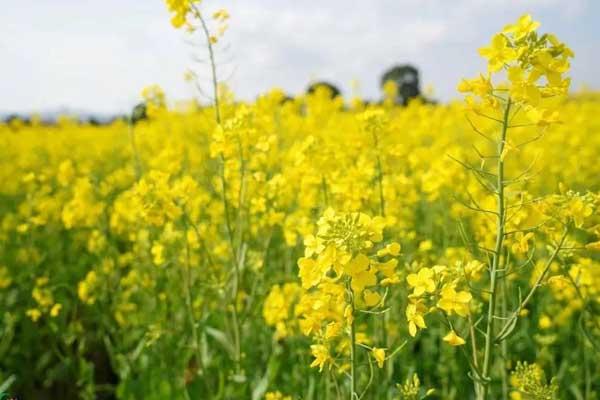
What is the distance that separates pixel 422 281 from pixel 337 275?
20 centimetres

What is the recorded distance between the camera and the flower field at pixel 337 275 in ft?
4.76

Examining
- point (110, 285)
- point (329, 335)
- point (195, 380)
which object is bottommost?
point (195, 380)

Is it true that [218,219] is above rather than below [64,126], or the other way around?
below

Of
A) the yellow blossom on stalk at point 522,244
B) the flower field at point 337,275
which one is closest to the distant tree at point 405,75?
the flower field at point 337,275

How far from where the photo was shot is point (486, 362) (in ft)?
5.03

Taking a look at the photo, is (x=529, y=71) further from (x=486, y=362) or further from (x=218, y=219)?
(x=218, y=219)

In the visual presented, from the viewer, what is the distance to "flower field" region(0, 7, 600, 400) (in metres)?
1.45

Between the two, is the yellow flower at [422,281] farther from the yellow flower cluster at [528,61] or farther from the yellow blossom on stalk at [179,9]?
the yellow blossom on stalk at [179,9]

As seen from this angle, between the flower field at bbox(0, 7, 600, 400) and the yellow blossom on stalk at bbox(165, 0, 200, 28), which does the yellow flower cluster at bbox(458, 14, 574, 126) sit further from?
the yellow blossom on stalk at bbox(165, 0, 200, 28)

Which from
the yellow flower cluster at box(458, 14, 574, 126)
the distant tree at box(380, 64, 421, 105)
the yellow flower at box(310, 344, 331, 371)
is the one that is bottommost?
the yellow flower at box(310, 344, 331, 371)

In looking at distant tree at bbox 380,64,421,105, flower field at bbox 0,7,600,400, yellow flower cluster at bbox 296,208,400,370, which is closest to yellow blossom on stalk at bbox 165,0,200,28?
flower field at bbox 0,7,600,400

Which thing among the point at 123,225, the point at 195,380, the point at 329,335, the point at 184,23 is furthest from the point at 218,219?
the point at 329,335

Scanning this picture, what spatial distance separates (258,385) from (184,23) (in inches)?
59.3

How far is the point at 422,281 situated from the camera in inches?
56.7
